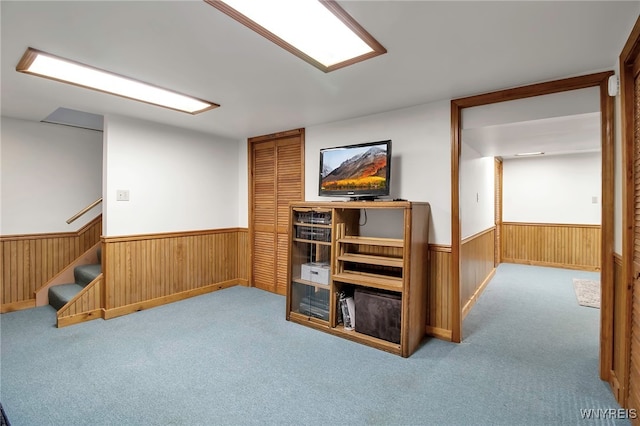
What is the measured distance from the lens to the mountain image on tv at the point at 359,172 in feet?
9.86

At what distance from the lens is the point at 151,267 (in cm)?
374

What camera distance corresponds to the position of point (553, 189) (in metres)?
6.16

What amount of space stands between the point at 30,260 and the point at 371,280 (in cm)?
399

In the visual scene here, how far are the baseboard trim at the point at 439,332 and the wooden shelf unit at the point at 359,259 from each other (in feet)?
0.34

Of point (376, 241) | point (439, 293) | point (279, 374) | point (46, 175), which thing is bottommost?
point (279, 374)

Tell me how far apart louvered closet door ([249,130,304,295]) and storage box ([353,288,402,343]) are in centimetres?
157

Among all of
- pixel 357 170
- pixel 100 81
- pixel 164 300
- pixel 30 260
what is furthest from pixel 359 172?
pixel 30 260

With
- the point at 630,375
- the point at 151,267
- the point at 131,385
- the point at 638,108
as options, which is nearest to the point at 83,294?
the point at 151,267

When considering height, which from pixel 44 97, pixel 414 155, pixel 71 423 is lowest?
pixel 71 423

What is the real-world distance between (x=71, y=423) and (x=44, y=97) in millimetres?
2721

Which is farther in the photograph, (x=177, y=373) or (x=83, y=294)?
(x=83, y=294)

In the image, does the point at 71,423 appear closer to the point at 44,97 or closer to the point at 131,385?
the point at 131,385

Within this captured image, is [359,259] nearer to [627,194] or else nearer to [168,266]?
[627,194]

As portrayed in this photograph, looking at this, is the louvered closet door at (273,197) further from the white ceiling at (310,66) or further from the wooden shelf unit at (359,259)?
the white ceiling at (310,66)
